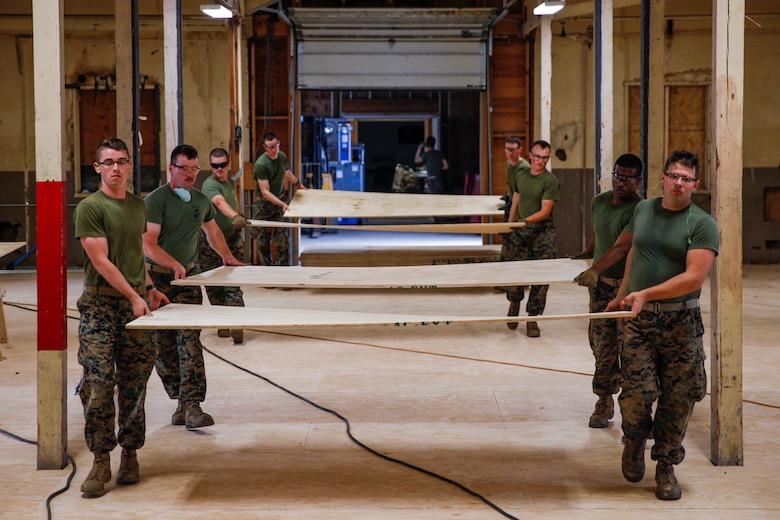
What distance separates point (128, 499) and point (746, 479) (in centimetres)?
330

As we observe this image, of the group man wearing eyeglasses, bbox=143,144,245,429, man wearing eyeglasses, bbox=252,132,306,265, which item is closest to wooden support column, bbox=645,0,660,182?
man wearing eyeglasses, bbox=143,144,245,429

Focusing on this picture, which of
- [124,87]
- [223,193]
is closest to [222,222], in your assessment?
[223,193]

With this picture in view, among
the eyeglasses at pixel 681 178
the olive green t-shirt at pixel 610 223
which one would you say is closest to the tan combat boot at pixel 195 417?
the olive green t-shirt at pixel 610 223

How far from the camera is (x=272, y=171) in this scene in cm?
1149

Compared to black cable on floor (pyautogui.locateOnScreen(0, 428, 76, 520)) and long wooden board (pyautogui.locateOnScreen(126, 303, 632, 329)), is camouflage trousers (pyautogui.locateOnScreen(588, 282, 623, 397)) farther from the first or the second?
black cable on floor (pyautogui.locateOnScreen(0, 428, 76, 520))

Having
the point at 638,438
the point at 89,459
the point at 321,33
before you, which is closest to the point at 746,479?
the point at 638,438

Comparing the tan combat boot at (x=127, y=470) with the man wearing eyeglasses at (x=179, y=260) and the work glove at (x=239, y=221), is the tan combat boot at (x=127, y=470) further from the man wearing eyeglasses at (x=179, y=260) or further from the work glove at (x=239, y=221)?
the work glove at (x=239, y=221)

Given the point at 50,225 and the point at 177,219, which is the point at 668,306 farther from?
the point at 50,225

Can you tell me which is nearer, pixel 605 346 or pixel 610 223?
pixel 610 223

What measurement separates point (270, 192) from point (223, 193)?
120 inches

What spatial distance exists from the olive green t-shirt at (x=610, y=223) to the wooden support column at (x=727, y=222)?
0.62 meters

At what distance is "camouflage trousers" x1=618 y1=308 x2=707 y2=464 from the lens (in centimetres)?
462

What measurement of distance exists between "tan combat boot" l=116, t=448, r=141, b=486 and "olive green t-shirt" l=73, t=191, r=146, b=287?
931 mm

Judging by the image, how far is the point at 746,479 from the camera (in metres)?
4.93
